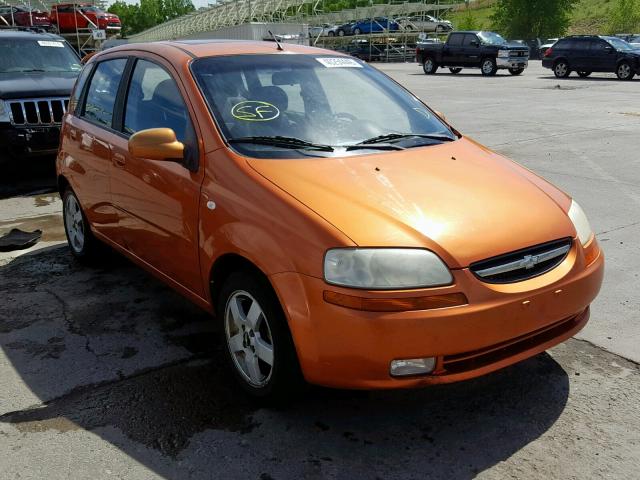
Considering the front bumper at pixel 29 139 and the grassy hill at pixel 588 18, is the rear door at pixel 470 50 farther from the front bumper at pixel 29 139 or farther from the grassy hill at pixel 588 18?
the grassy hill at pixel 588 18

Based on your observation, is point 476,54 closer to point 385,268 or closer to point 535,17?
point 535,17

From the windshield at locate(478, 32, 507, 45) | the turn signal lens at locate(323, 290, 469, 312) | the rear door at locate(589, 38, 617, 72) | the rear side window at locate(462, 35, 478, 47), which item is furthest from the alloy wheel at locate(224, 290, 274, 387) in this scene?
the rear side window at locate(462, 35, 478, 47)

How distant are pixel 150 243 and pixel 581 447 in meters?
2.64

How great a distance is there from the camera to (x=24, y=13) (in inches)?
1072

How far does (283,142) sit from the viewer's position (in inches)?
137

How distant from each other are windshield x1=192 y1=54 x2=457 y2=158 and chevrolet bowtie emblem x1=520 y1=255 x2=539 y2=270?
1.09 m

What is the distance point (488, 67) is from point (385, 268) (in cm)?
2971

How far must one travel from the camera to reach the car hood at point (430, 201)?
2.78 meters

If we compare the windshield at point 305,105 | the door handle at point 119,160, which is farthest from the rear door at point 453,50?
the door handle at point 119,160

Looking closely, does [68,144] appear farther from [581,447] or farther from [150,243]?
[581,447]

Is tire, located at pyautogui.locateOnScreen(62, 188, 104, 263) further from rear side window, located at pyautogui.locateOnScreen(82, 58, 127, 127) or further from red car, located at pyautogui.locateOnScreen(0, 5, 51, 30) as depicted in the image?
red car, located at pyautogui.locateOnScreen(0, 5, 51, 30)

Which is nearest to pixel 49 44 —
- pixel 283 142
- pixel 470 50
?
pixel 283 142

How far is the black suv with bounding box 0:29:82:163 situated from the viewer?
322 inches

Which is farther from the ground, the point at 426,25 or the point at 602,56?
the point at 426,25
